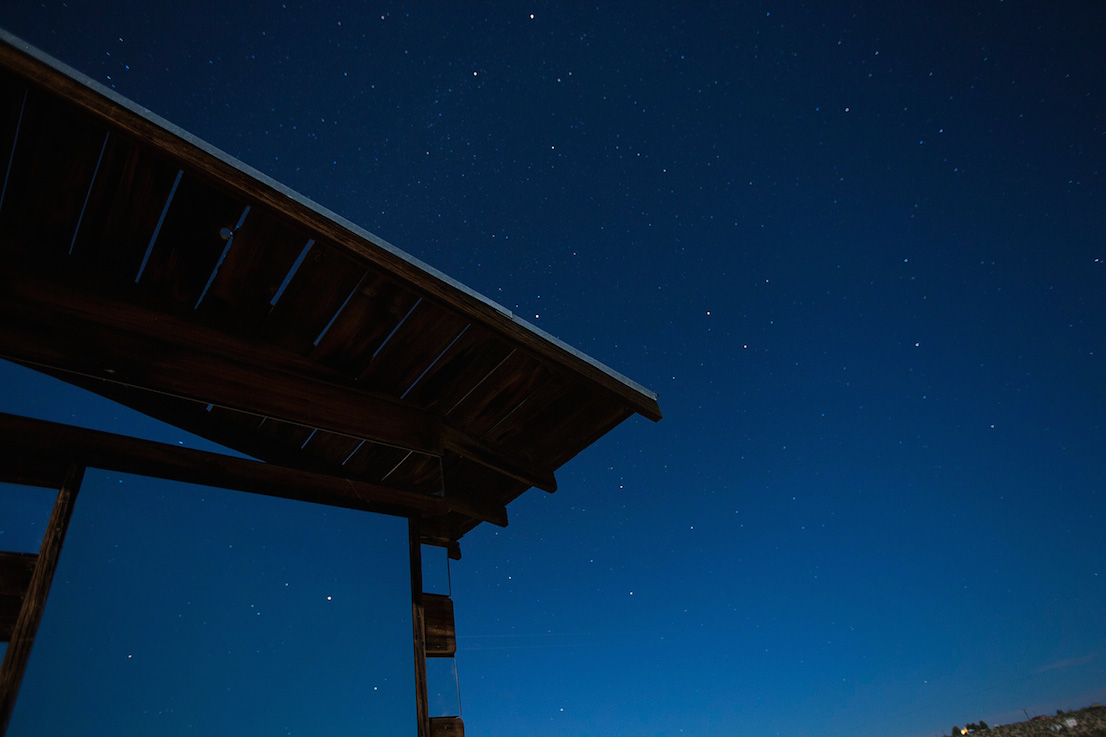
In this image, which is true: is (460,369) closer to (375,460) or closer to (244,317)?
(375,460)

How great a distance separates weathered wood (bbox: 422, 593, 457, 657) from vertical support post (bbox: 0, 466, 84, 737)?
1.54 meters

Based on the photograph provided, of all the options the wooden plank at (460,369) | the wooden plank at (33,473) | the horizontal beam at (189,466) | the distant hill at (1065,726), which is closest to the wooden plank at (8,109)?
the horizontal beam at (189,466)

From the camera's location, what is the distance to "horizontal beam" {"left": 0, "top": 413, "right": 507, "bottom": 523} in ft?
6.77

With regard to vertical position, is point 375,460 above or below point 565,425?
below

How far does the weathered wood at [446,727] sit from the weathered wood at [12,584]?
1.68 meters

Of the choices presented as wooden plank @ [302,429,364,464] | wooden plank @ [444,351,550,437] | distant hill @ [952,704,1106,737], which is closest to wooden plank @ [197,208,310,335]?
wooden plank @ [302,429,364,464]

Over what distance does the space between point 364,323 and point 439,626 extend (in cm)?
166

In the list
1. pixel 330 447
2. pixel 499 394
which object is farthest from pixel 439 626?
pixel 499 394

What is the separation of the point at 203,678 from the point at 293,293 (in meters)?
1.63

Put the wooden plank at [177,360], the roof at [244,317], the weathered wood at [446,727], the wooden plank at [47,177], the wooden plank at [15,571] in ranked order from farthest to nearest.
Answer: the weathered wood at [446,727]
the wooden plank at [177,360]
the roof at [244,317]
the wooden plank at [47,177]
the wooden plank at [15,571]

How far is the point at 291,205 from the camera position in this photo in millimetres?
2244

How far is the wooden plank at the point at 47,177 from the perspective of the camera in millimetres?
1924

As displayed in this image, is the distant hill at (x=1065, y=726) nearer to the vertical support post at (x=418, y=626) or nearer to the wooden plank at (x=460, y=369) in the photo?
the vertical support post at (x=418, y=626)

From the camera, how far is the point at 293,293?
2625 mm
